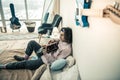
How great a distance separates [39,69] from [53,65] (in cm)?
18

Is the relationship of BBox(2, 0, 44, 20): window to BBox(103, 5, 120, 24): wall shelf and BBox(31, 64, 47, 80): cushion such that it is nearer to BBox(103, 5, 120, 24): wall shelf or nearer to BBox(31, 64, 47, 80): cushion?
BBox(31, 64, 47, 80): cushion

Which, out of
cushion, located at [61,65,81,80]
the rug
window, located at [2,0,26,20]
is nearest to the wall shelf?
cushion, located at [61,65,81,80]

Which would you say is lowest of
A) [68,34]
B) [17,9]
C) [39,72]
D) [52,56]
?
[39,72]

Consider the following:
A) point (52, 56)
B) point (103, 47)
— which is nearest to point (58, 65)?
Result: point (52, 56)

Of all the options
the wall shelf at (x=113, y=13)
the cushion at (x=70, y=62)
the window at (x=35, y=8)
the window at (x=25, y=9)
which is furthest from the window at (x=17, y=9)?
the wall shelf at (x=113, y=13)

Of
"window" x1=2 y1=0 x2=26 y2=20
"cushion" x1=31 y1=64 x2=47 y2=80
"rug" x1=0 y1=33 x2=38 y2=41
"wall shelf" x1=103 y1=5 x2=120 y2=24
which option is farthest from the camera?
"window" x1=2 y1=0 x2=26 y2=20

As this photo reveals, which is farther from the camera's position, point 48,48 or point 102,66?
point 48,48

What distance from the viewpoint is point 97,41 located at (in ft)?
3.67

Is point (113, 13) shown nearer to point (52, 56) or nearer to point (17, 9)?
point (52, 56)

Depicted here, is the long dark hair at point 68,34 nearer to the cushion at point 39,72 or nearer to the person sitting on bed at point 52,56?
the person sitting on bed at point 52,56

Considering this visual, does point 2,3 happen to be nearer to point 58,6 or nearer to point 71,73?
point 58,6

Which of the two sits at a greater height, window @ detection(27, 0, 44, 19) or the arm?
window @ detection(27, 0, 44, 19)

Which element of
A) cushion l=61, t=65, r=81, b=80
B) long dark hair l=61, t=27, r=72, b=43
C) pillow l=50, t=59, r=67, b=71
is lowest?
cushion l=61, t=65, r=81, b=80

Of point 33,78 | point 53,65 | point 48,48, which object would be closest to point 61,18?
point 48,48
